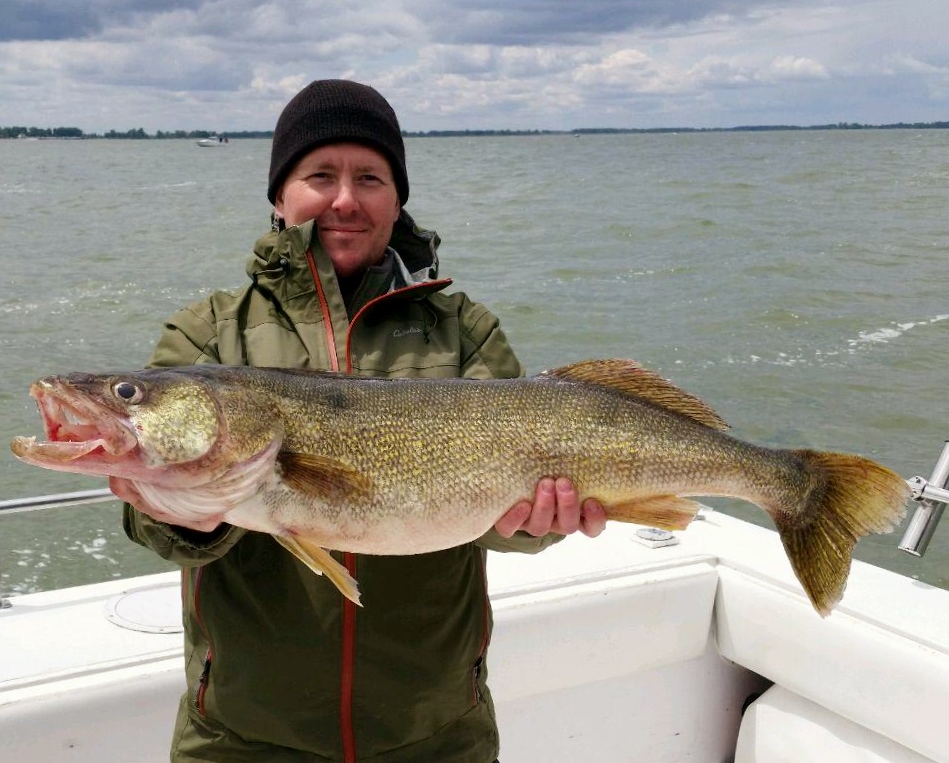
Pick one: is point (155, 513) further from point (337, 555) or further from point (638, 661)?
point (638, 661)

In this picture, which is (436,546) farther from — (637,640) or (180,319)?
(637,640)

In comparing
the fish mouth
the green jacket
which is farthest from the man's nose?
the fish mouth

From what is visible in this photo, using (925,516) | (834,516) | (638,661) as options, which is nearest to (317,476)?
(834,516)

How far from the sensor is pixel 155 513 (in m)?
2.46

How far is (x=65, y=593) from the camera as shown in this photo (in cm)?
388

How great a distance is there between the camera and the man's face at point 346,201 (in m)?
2.93

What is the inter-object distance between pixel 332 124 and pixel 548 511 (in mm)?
1325

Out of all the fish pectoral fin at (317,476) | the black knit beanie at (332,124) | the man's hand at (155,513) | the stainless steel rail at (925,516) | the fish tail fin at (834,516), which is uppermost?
the black knit beanie at (332,124)

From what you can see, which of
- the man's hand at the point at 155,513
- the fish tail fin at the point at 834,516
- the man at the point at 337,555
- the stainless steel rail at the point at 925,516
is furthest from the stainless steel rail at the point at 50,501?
the stainless steel rail at the point at 925,516

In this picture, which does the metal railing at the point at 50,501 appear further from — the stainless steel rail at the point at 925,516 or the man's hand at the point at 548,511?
the stainless steel rail at the point at 925,516

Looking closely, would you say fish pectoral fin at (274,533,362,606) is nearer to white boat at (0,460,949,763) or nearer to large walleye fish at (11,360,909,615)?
large walleye fish at (11,360,909,615)

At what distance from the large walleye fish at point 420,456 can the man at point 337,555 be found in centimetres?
11

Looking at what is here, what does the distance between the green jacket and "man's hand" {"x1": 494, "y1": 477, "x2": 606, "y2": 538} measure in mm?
141

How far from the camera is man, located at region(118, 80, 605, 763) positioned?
8.55 feet
